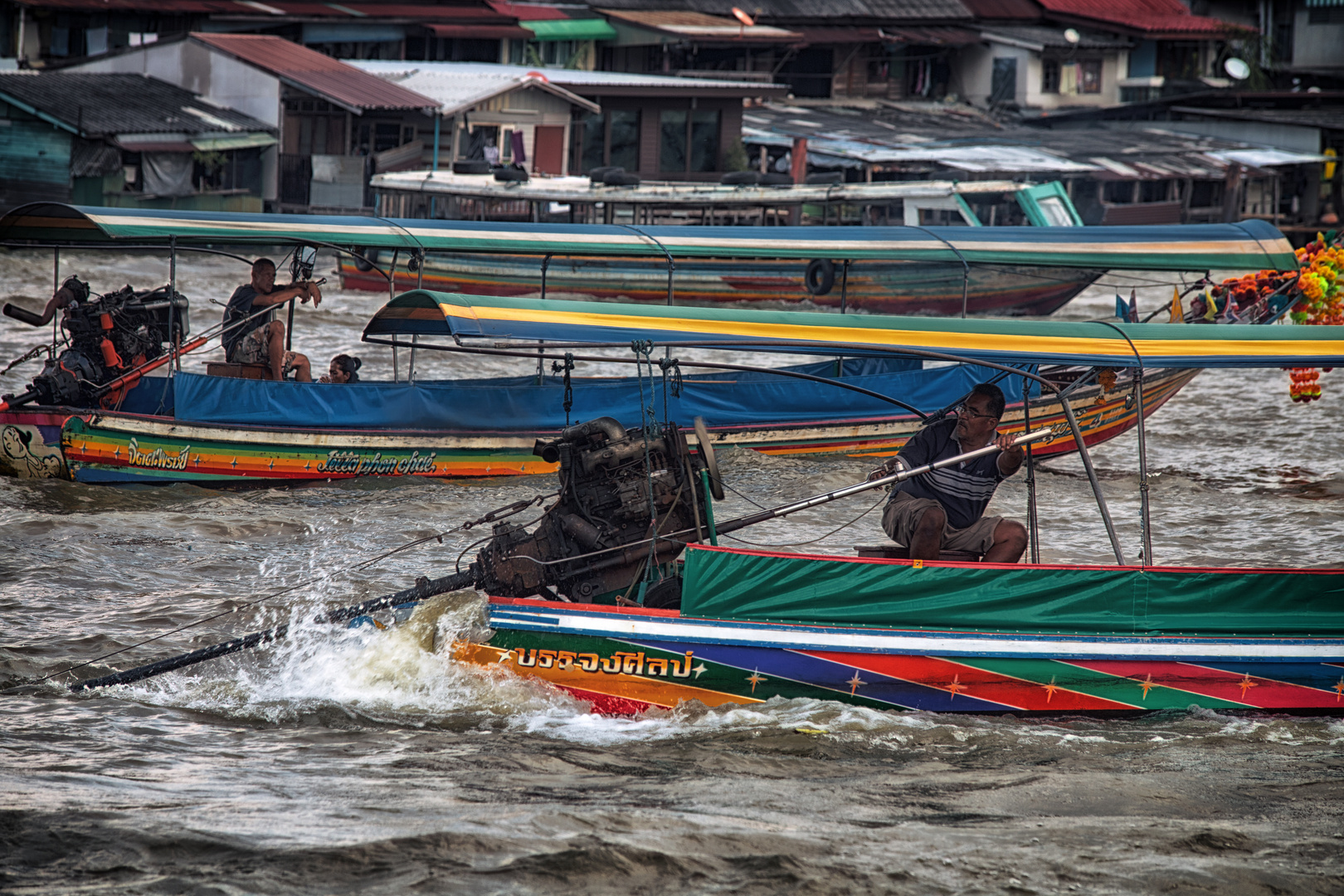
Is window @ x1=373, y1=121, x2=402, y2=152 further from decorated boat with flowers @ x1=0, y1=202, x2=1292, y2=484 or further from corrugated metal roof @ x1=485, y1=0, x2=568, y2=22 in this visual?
decorated boat with flowers @ x1=0, y1=202, x2=1292, y2=484

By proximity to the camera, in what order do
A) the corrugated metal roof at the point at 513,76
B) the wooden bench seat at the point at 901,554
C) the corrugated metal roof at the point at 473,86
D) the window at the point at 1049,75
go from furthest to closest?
the window at the point at 1049,75
the corrugated metal roof at the point at 513,76
the corrugated metal roof at the point at 473,86
the wooden bench seat at the point at 901,554

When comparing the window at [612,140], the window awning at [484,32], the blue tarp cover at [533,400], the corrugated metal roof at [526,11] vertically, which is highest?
the corrugated metal roof at [526,11]

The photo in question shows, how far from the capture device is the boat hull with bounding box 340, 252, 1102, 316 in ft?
65.4

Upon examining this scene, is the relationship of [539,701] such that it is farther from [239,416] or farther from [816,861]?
[239,416]

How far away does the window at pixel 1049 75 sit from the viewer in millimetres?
35562

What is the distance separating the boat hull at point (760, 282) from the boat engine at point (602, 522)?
13.2m

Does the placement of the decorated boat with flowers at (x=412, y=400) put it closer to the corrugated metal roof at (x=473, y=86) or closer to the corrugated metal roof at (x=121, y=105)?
the corrugated metal roof at (x=121, y=105)

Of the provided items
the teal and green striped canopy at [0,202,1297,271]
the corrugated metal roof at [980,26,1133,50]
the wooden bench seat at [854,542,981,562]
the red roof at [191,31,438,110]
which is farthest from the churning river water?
the corrugated metal roof at [980,26,1133,50]

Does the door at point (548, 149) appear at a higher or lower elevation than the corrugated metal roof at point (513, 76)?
lower

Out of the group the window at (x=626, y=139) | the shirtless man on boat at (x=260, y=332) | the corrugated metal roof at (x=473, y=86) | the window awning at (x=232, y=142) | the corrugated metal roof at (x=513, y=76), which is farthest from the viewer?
the window at (x=626, y=139)

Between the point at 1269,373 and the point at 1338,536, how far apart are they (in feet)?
28.1

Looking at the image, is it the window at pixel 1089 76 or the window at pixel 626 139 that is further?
the window at pixel 1089 76

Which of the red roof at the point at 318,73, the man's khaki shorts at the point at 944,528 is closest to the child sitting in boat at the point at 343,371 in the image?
Result: the man's khaki shorts at the point at 944,528

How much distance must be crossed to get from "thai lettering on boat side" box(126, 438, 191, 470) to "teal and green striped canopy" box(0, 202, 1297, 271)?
1663 mm
